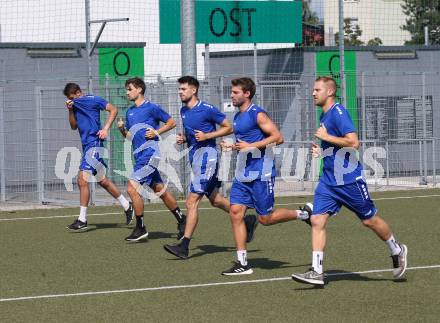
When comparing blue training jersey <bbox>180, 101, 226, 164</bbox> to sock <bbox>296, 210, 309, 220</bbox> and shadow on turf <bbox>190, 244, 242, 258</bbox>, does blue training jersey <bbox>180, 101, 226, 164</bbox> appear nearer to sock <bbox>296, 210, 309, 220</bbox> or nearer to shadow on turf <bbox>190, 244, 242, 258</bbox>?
shadow on turf <bbox>190, 244, 242, 258</bbox>

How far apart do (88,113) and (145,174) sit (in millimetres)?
2060

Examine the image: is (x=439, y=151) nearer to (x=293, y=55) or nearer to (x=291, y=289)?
(x=293, y=55)

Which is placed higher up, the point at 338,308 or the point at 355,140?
the point at 355,140

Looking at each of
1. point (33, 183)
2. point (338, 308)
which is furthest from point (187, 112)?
point (33, 183)

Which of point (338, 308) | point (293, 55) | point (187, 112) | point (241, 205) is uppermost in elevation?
point (293, 55)

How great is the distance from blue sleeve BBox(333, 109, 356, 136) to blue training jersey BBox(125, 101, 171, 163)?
4290 millimetres

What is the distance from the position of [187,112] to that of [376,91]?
45.9 ft

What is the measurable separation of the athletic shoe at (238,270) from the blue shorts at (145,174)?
10.8 ft

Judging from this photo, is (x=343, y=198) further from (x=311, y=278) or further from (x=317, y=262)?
(x=311, y=278)

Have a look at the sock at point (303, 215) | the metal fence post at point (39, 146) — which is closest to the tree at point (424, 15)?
the metal fence post at point (39, 146)

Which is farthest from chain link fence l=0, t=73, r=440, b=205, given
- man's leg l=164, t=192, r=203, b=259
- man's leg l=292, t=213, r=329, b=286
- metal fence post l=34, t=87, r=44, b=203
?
man's leg l=292, t=213, r=329, b=286

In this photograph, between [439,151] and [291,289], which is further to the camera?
[439,151]

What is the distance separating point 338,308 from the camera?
8656 millimetres

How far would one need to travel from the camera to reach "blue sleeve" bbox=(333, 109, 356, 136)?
389 inches
